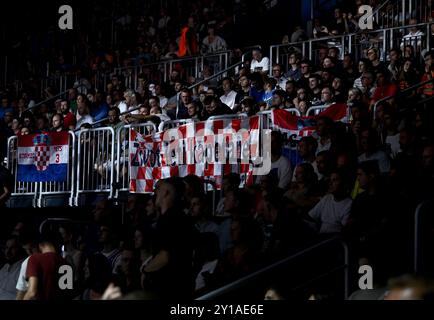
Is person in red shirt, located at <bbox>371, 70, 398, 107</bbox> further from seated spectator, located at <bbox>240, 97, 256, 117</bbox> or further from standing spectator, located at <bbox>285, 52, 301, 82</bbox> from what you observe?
standing spectator, located at <bbox>285, 52, 301, 82</bbox>

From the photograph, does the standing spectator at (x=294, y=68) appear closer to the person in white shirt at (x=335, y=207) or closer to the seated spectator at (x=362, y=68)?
the seated spectator at (x=362, y=68)

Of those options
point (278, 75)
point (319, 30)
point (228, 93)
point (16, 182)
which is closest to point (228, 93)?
point (228, 93)

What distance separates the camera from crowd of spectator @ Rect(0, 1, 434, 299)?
28.6 ft

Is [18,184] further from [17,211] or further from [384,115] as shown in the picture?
[384,115]

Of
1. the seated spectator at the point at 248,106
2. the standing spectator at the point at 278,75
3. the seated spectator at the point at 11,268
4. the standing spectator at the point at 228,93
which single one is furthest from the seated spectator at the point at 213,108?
the seated spectator at the point at 11,268

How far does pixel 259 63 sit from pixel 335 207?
10.0m

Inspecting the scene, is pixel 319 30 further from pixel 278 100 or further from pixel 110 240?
pixel 110 240

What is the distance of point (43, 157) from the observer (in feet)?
52.3

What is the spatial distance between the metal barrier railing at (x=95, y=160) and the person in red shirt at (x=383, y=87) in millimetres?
4061

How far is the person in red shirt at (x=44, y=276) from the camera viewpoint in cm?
→ 1012

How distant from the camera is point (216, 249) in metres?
10.2

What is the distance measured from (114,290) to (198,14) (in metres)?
19.8

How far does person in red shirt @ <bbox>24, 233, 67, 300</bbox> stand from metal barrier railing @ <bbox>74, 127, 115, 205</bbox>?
489cm
